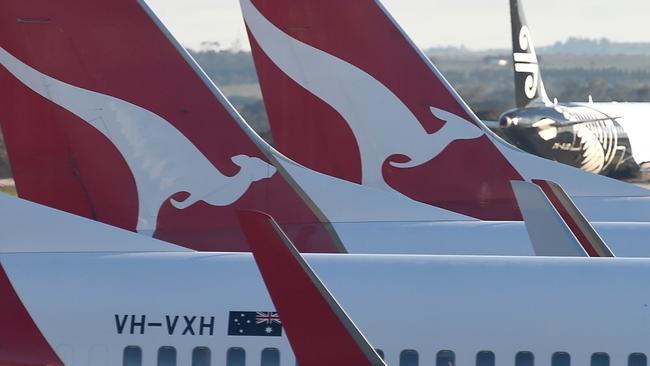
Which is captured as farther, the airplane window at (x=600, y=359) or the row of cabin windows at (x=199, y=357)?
the row of cabin windows at (x=199, y=357)

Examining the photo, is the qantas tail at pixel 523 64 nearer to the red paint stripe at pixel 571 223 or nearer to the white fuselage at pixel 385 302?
the red paint stripe at pixel 571 223

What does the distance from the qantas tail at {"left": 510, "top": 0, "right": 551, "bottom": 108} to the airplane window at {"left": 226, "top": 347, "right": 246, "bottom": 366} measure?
1678 inches

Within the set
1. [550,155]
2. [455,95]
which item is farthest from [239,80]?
[455,95]

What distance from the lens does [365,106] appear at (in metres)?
15.6

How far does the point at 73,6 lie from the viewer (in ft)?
42.4

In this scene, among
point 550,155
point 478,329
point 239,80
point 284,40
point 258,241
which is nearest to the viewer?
point 258,241

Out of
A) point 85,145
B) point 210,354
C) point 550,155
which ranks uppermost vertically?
point 550,155

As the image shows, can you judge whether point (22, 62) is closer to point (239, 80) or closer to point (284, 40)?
point (284, 40)

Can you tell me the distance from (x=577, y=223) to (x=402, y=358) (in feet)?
7.65

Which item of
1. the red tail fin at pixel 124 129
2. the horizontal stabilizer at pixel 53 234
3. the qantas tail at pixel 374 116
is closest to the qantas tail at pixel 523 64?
the qantas tail at pixel 374 116

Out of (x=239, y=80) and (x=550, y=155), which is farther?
(x=239, y=80)

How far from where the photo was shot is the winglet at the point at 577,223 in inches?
416

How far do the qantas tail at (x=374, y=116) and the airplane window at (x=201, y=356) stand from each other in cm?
623

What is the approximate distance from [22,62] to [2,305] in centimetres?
388
